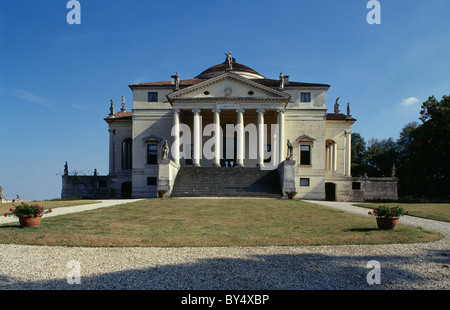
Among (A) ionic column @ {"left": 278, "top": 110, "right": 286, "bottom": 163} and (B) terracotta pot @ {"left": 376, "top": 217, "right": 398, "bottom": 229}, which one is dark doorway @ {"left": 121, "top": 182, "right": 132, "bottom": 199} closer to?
(A) ionic column @ {"left": 278, "top": 110, "right": 286, "bottom": 163}

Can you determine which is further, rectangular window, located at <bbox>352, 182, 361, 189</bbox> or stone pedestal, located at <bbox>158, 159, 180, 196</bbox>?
rectangular window, located at <bbox>352, 182, 361, 189</bbox>

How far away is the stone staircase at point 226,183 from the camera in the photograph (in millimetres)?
31569

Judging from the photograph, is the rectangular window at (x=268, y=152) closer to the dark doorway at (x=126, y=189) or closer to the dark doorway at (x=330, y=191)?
the dark doorway at (x=330, y=191)

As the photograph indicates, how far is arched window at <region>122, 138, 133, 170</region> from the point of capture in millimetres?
47375

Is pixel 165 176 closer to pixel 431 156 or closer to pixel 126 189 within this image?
pixel 126 189

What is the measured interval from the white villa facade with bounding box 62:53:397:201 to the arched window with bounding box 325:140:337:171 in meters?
0.14

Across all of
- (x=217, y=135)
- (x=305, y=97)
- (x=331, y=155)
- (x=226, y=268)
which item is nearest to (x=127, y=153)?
(x=217, y=135)

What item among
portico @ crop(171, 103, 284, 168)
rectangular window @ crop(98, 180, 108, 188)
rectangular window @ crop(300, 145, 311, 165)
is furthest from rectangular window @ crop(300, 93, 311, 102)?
rectangular window @ crop(98, 180, 108, 188)

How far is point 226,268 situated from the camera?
23.1 ft

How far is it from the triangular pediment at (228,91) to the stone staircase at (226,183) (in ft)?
29.8

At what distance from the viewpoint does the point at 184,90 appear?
40.4 meters

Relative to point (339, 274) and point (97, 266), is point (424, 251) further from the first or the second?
point (97, 266)

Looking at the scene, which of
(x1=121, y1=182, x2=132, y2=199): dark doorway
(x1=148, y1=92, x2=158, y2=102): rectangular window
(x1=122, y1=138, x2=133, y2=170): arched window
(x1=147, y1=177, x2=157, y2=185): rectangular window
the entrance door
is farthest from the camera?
(x1=122, y1=138, x2=133, y2=170): arched window

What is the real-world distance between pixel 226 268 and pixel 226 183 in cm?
2701
